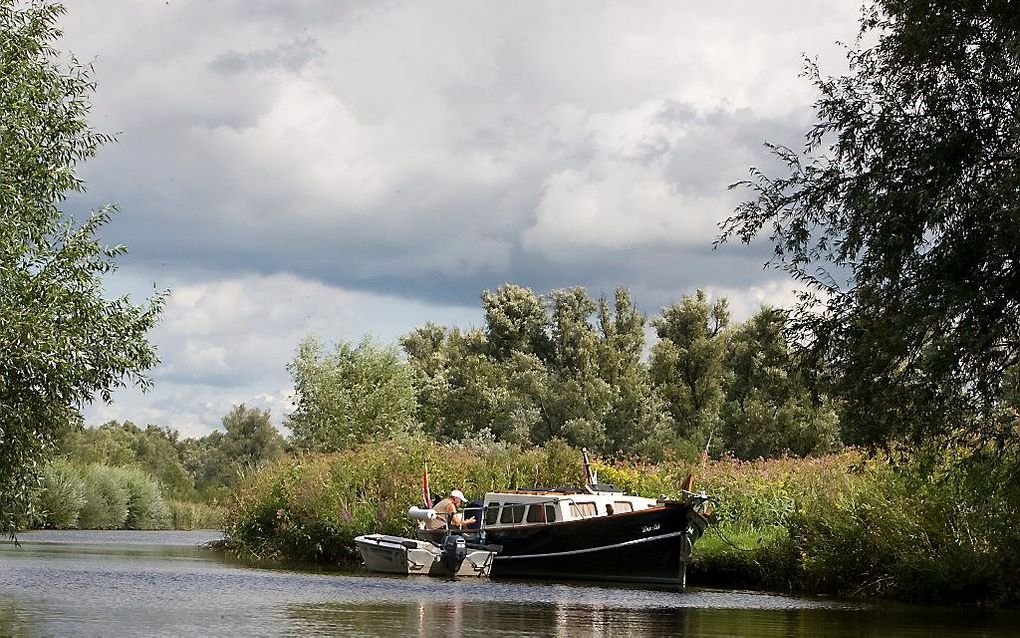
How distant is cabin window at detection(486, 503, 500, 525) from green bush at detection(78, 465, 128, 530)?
3488cm

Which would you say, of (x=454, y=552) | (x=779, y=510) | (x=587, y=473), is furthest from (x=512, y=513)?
(x=779, y=510)

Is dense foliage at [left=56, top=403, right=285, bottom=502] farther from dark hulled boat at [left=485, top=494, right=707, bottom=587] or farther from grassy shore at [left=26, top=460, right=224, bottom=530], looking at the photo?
dark hulled boat at [left=485, top=494, right=707, bottom=587]

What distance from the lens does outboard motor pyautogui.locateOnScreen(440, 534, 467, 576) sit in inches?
1315

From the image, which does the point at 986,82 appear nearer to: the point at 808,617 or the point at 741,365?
the point at 808,617

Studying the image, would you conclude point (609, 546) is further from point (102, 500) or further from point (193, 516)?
point (193, 516)

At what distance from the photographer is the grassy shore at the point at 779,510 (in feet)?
80.3

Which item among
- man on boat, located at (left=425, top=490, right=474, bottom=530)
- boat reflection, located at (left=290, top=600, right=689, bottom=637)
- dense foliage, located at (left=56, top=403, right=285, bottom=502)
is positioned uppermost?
dense foliage, located at (left=56, top=403, right=285, bottom=502)

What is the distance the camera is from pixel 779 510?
33062 millimetres

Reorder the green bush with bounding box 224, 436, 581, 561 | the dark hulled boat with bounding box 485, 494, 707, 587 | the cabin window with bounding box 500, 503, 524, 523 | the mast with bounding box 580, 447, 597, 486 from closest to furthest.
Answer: the dark hulled boat with bounding box 485, 494, 707, 587 < the cabin window with bounding box 500, 503, 524, 523 < the mast with bounding box 580, 447, 597, 486 < the green bush with bounding box 224, 436, 581, 561

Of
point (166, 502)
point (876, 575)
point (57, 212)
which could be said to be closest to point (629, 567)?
point (876, 575)

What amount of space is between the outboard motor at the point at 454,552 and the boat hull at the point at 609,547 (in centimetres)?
153

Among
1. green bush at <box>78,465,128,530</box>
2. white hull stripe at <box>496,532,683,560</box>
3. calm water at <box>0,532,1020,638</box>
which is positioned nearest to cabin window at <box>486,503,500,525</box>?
white hull stripe at <box>496,532,683,560</box>

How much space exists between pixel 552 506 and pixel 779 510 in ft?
19.7

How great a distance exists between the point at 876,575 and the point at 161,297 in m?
16.3
